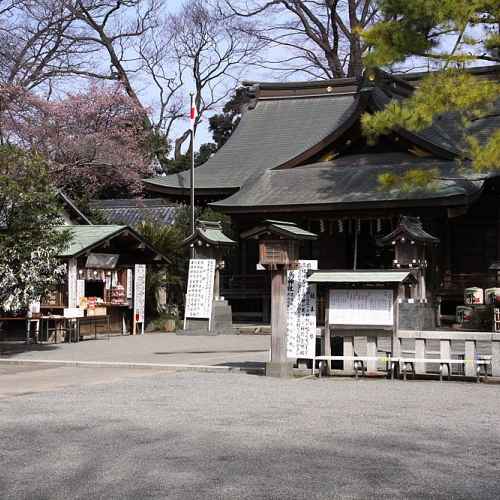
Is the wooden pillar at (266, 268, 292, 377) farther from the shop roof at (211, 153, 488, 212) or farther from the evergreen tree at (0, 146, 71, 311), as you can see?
the shop roof at (211, 153, 488, 212)

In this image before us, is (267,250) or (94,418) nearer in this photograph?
(94,418)

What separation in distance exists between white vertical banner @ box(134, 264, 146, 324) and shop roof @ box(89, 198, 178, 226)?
10.3 meters

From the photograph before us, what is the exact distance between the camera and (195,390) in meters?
11.9

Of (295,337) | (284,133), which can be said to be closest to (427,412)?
(295,337)

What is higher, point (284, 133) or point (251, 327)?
point (284, 133)

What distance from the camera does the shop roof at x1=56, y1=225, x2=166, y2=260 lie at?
22200 mm

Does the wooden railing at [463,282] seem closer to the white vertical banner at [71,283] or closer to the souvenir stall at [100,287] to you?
the souvenir stall at [100,287]

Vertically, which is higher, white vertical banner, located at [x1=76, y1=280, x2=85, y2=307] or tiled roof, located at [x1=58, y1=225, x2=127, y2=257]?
tiled roof, located at [x1=58, y1=225, x2=127, y2=257]

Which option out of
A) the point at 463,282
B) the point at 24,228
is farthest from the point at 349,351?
the point at 463,282

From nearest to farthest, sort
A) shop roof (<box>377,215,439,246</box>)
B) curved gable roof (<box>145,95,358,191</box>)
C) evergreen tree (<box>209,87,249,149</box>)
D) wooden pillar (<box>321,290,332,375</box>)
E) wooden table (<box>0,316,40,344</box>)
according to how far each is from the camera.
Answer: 1. wooden pillar (<box>321,290,332,375</box>)
2. wooden table (<box>0,316,40,344</box>)
3. shop roof (<box>377,215,439,246</box>)
4. curved gable roof (<box>145,95,358,191</box>)
5. evergreen tree (<box>209,87,249,149</box>)

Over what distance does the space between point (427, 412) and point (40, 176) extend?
10.1m

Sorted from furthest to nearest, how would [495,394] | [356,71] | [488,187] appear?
[356,71]
[488,187]
[495,394]

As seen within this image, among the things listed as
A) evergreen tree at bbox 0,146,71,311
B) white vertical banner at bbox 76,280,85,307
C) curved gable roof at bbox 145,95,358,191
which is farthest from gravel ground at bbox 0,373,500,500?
curved gable roof at bbox 145,95,358,191

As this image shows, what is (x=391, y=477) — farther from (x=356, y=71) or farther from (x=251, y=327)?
(x=356, y=71)
